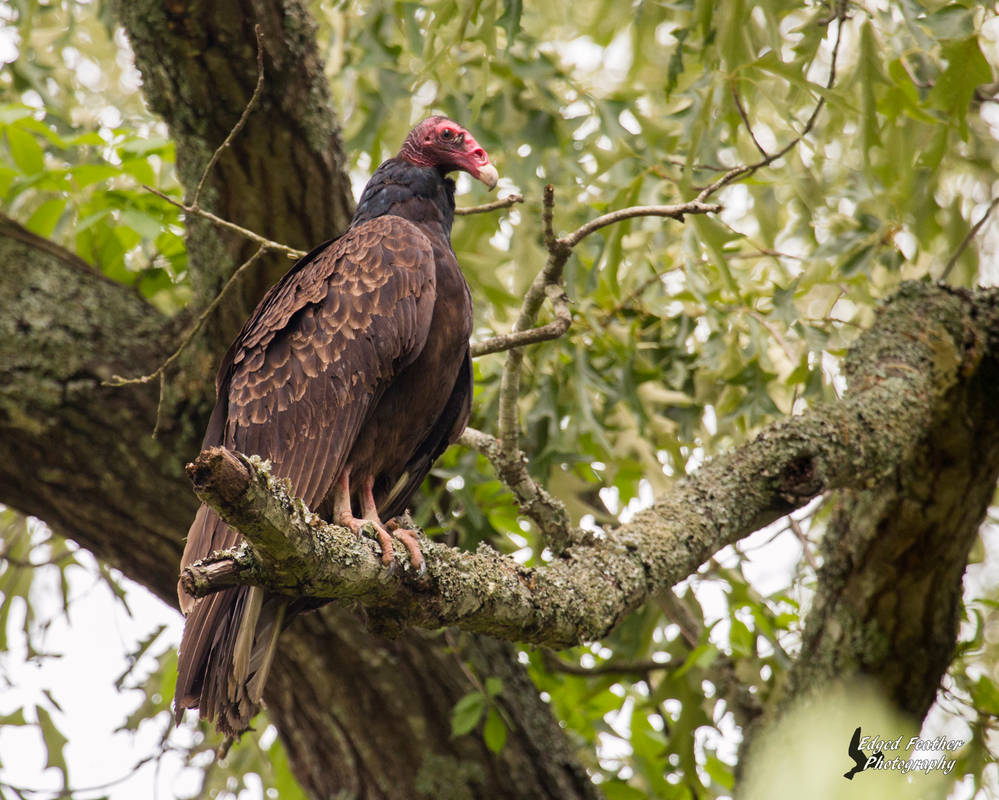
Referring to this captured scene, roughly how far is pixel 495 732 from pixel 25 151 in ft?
8.87

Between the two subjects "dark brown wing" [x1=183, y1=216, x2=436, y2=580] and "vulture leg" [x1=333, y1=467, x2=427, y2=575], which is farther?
"dark brown wing" [x1=183, y1=216, x2=436, y2=580]

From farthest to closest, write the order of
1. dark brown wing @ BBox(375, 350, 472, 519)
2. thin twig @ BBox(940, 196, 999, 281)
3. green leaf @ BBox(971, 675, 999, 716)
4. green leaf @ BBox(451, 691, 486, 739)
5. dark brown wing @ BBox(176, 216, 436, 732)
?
thin twig @ BBox(940, 196, 999, 281) < green leaf @ BBox(971, 675, 999, 716) < green leaf @ BBox(451, 691, 486, 739) < dark brown wing @ BBox(375, 350, 472, 519) < dark brown wing @ BBox(176, 216, 436, 732)

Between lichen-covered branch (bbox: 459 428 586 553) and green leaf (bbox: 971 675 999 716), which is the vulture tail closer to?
lichen-covered branch (bbox: 459 428 586 553)

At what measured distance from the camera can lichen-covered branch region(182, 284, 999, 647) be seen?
1.82 metres

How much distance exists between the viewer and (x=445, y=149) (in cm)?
359

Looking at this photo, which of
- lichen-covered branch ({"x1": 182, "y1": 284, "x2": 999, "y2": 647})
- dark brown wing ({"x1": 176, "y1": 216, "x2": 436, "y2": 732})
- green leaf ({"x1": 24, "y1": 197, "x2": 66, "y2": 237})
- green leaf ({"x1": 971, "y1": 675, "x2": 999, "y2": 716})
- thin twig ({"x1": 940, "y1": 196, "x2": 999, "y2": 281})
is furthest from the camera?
green leaf ({"x1": 24, "y1": 197, "x2": 66, "y2": 237})

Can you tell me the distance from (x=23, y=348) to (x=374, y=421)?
4.72 feet

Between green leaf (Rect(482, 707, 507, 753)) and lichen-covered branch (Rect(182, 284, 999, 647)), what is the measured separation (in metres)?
0.98

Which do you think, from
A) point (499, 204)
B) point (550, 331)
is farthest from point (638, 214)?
point (499, 204)

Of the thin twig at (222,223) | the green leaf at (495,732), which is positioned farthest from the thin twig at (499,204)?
the green leaf at (495,732)

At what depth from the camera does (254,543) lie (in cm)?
178

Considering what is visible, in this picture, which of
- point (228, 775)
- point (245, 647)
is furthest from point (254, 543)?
point (228, 775)

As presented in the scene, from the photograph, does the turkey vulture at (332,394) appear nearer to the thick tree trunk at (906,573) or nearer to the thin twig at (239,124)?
the thin twig at (239,124)

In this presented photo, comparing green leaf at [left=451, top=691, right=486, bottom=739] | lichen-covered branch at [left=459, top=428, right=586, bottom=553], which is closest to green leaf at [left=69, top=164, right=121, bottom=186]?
lichen-covered branch at [left=459, top=428, right=586, bottom=553]
